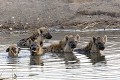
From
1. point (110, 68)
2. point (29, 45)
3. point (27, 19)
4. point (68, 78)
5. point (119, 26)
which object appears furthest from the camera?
point (27, 19)

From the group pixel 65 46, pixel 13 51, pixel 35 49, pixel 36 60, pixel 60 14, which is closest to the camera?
pixel 36 60

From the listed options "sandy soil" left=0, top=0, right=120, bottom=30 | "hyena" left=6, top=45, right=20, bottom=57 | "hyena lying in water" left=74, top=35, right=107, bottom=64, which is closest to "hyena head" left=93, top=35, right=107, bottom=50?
"hyena lying in water" left=74, top=35, right=107, bottom=64

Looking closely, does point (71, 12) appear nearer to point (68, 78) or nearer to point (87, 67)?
point (87, 67)

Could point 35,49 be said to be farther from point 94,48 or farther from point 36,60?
point 94,48

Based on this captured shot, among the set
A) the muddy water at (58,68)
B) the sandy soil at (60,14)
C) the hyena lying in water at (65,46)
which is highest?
the muddy water at (58,68)

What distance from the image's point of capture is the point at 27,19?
26.8 metres

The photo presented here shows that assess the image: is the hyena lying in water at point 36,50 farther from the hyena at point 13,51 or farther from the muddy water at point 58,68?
the hyena at point 13,51

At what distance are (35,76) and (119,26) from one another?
11.8 meters

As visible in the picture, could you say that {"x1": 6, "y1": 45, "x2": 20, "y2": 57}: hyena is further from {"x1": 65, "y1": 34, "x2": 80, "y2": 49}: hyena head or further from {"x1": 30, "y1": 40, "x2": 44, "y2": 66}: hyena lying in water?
{"x1": 65, "y1": 34, "x2": 80, "y2": 49}: hyena head

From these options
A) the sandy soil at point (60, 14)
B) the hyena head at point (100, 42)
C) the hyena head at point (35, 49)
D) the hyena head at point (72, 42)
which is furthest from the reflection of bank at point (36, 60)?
the sandy soil at point (60, 14)

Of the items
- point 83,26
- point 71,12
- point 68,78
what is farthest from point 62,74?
point 71,12

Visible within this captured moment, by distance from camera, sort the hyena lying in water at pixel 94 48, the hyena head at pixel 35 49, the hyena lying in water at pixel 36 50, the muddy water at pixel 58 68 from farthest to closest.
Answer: the hyena lying in water at pixel 94 48
the hyena head at pixel 35 49
the hyena lying in water at pixel 36 50
the muddy water at pixel 58 68

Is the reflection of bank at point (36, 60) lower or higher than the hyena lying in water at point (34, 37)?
higher

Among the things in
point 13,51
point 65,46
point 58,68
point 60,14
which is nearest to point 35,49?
point 13,51
